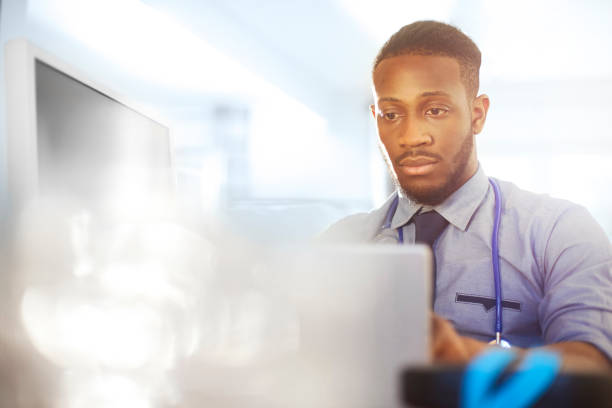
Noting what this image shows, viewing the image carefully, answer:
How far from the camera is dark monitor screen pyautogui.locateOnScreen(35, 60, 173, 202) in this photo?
1.88ft

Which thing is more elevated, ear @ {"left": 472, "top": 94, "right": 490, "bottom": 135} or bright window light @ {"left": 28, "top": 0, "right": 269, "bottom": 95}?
bright window light @ {"left": 28, "top": 0, "right": 269, "bottom": 95}

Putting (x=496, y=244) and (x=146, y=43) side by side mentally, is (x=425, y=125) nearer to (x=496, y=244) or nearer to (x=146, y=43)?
(x=496, y=244)

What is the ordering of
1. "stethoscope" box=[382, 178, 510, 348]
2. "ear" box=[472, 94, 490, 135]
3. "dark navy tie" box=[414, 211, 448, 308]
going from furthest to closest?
1. "ear" box=[472, 94, 490, 135]
2. "dark navy tie" box=[414, 211, 448, 308]
3. "stethoscope" box=[382, 178, 510, 348]

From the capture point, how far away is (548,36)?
369 cm

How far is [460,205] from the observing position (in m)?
0.97

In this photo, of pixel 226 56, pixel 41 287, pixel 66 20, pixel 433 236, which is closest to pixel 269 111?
pixel 226 56

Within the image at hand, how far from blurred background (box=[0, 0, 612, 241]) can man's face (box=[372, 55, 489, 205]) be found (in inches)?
45.3

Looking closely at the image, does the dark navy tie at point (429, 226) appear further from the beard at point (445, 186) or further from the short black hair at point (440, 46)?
the short black hair at point (440, 46)

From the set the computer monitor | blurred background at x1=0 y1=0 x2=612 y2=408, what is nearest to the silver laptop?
blurred background at x1=0 y1=0 x2=612 y2=408

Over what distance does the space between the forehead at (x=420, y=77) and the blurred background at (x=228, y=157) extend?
35cm

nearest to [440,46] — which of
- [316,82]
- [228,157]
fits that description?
[316,82]

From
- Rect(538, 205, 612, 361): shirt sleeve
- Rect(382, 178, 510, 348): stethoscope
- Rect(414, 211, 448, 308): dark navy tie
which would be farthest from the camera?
Rect(414, 211, 448, 308): dark navy tie

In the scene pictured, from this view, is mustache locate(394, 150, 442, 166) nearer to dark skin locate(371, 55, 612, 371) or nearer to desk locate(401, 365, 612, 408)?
dark skin locate(371, 55, 612, 371)

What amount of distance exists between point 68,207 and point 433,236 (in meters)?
0.61
